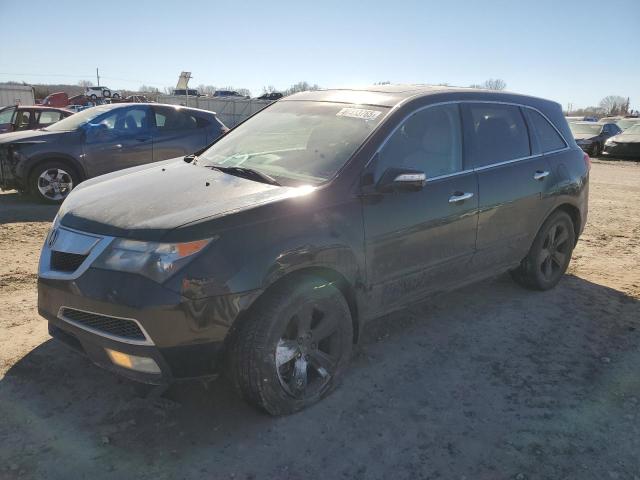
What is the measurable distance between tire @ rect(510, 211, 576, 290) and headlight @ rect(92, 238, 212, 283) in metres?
3.38

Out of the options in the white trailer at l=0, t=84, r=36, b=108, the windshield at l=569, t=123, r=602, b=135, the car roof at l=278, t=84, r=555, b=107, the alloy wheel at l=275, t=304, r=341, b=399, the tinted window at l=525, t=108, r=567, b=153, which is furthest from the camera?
the white trailer at l=0, t=84, r=36, b=108

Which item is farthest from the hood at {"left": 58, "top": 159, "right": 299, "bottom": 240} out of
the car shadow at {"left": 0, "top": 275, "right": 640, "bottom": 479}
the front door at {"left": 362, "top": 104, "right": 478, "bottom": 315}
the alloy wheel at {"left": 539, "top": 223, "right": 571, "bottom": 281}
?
the alloy wheel at {"left": 539, "top": 223, "right": 571, "bottom": 281}

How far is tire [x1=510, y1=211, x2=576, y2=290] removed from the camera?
4.87 m

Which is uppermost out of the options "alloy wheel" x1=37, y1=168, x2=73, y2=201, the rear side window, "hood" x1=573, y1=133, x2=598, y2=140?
the rear side window

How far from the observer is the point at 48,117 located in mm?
12906

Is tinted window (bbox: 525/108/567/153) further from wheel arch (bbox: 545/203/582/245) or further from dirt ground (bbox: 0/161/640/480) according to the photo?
dirt ground (bbox: 0/161/640/480)

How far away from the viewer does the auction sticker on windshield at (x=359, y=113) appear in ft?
11.6

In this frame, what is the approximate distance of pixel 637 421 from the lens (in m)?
3.07

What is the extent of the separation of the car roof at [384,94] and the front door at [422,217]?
0.17 m

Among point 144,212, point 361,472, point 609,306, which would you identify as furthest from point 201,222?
point 609,306

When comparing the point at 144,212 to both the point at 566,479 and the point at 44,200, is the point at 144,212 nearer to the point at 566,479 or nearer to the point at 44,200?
the point at 566,479

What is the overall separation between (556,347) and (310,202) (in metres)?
2.33

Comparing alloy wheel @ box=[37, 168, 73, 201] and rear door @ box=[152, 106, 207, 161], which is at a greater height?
rear door @ box=[152, 106, 207, 161]

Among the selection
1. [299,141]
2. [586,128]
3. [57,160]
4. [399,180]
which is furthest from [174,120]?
[586,128]
